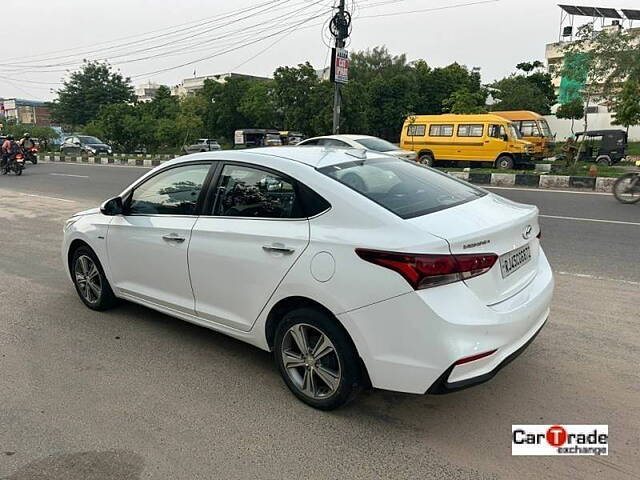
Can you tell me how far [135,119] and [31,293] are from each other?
95.2 ft

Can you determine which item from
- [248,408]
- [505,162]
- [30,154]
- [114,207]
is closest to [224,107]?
[30,154]

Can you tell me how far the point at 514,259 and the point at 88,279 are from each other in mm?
3542

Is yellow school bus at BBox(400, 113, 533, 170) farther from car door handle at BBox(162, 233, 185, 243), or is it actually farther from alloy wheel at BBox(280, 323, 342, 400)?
alloy wheel at BBox(280, 323, 342, 400)

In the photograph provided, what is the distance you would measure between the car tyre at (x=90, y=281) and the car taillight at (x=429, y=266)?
282 centimetres

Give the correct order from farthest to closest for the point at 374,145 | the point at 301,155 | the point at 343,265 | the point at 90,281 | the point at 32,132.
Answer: the point at 32,132 < the point at 374,145 < the point at 90,281 < the point at 301,155 < the point at 343,265

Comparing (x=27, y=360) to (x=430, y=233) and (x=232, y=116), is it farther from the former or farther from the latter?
(x=232, y=116)

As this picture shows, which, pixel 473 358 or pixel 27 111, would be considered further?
pixel 27 111

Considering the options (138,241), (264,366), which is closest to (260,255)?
(264,366)

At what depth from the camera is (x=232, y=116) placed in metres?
46.2

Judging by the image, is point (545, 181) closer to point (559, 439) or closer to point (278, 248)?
point (559, 439)

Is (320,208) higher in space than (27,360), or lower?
higher

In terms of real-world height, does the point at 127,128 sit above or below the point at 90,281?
above

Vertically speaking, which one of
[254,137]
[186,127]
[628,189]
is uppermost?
[186,127]

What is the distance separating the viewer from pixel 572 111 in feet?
114
